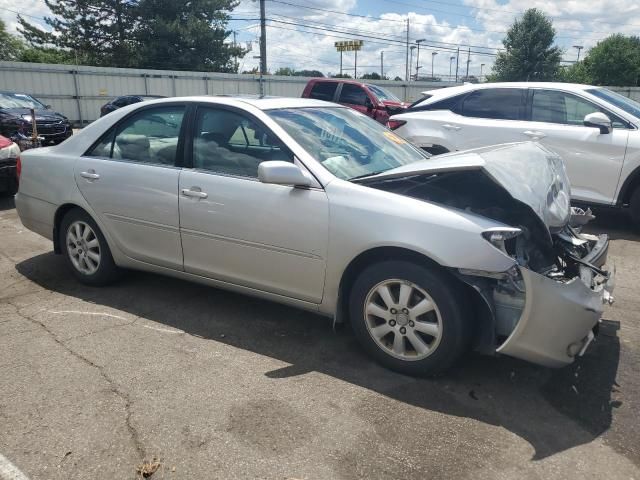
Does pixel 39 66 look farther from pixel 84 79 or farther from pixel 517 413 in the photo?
pixel 517 413

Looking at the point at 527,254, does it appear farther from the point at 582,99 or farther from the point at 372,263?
the point at 582,99

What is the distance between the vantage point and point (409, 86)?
32562 millimetres

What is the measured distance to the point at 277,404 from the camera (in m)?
2.95

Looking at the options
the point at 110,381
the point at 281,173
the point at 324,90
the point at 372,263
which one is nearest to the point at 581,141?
the point at 372,263

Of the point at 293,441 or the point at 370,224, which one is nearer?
the point at 293,441

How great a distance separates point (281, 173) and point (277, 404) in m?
1.34

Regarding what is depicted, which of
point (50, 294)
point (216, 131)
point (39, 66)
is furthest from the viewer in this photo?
point (39, 66)

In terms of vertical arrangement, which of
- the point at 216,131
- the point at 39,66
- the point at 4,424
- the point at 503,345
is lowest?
the point at 4,424

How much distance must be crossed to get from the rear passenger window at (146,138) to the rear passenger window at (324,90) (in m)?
9.64

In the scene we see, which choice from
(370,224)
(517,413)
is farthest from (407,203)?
(517,413)

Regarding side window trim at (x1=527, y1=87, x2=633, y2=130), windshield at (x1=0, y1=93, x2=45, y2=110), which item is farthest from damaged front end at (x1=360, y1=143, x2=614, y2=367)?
windshield at (x1=0, y1=93, x2=45, y2=110)

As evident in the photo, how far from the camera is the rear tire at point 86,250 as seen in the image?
4.56 meters

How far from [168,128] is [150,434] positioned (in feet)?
7.77

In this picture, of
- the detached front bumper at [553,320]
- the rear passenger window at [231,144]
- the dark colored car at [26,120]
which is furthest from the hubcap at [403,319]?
the dark colored car at [26,120]
